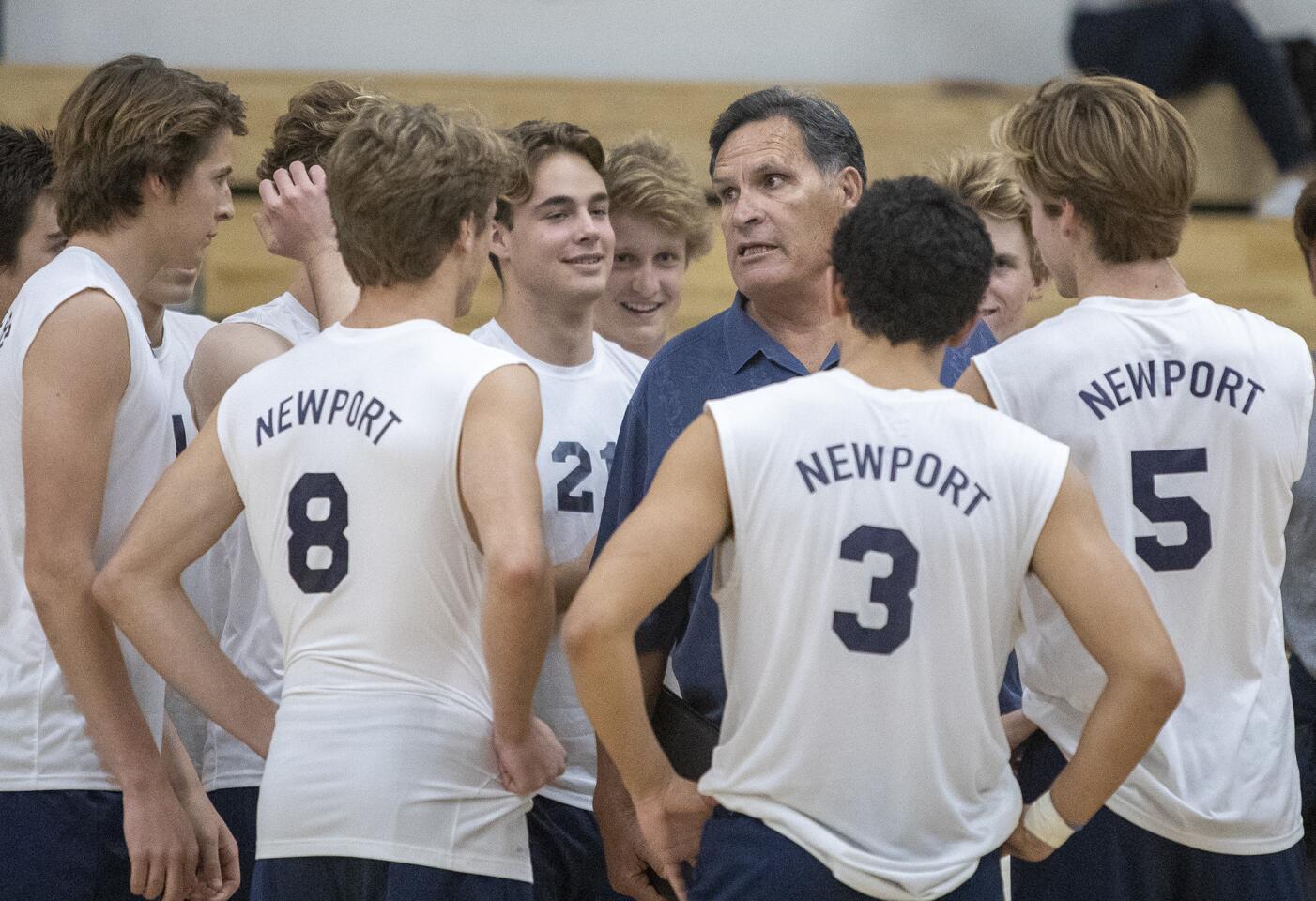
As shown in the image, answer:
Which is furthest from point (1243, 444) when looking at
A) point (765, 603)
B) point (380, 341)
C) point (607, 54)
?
point (607, 54)

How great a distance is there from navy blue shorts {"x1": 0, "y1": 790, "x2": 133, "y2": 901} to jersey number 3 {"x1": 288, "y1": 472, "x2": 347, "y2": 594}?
0.62 m

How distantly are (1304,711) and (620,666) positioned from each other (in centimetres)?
172

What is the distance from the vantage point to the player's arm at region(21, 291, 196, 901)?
213 centimetres

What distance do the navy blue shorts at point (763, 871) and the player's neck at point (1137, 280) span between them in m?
0.84

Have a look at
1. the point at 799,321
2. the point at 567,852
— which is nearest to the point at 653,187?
the point at 799,321

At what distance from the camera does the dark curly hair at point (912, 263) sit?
1811mm

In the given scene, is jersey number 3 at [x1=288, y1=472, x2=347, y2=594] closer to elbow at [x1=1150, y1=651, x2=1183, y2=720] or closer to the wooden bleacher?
elbow at [x1=1150, y1=651, x2=1183, y2=720]

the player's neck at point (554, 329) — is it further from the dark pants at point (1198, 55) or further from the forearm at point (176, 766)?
the dark pants at point (1198, 55)

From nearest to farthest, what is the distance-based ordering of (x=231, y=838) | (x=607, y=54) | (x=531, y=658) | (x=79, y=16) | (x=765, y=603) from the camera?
(x=765, y=603) → (x=531, y=658) → (x=231, y=838) → (x=79, y=16) → (x=607, y=54)

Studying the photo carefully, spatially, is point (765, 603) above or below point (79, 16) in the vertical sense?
below

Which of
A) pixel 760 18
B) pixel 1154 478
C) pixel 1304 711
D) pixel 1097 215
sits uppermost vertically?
pixel 760 18

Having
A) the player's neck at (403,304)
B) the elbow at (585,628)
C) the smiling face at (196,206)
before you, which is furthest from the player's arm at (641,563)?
the smiling face at (196,206)

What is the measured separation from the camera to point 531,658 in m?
1.92

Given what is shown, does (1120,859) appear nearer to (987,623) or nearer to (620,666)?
(987,623)
